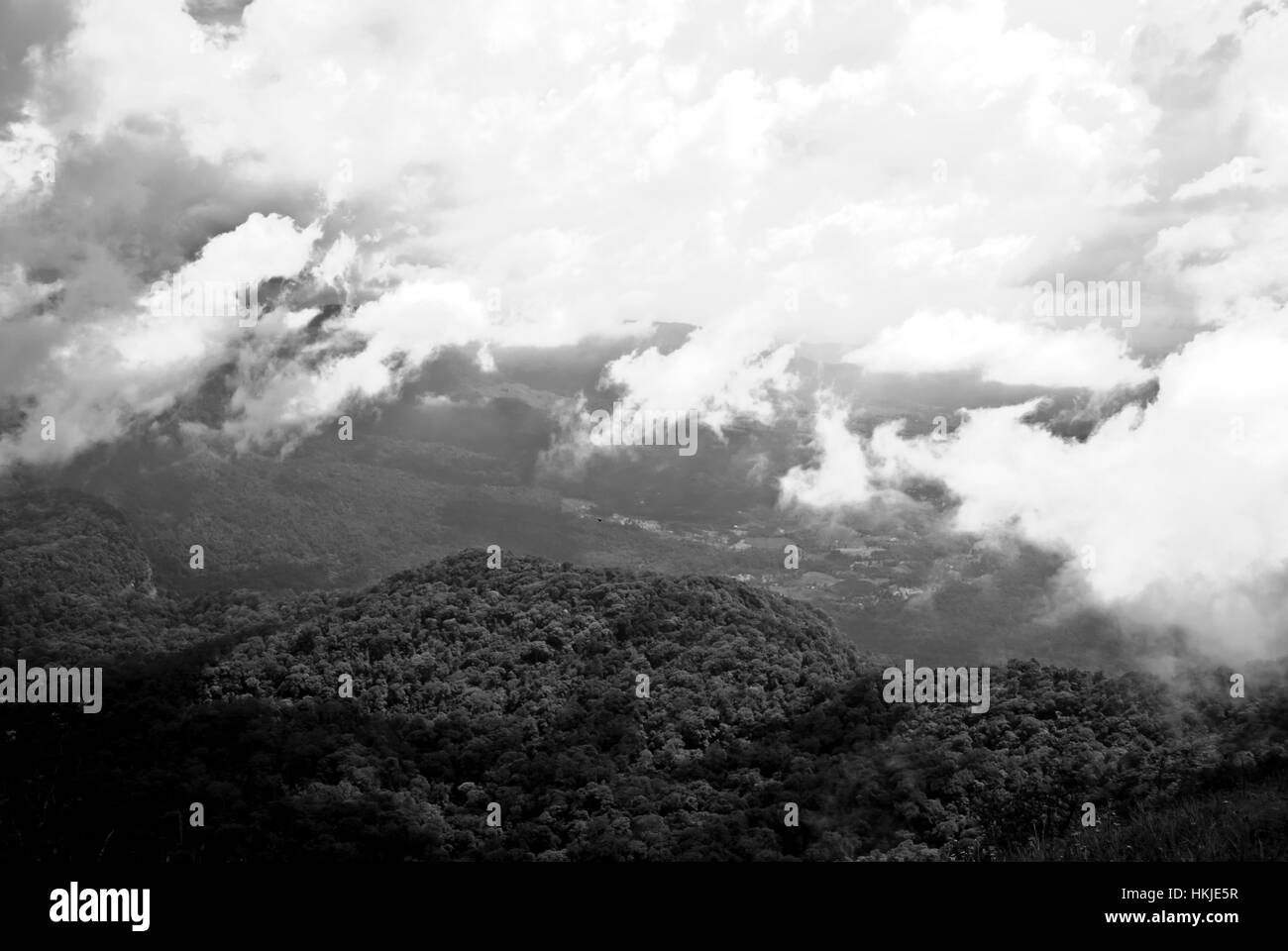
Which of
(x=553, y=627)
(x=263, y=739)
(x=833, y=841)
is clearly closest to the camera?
(x=833, y=841)

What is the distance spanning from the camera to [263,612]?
108m

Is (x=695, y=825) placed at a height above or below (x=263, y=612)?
below

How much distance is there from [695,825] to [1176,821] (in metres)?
34.0

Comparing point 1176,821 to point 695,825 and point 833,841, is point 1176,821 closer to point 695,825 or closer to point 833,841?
point 833,841

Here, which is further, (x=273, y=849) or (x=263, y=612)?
(x=263, y=612)

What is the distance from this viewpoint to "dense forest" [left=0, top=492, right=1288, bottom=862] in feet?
147

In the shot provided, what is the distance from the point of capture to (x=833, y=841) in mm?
44625

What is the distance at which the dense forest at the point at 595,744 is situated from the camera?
44875 millimetres

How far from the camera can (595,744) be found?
63656mm

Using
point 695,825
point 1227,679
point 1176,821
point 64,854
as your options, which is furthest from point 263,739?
point 1227,679

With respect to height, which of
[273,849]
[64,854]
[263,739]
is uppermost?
[64,854]
